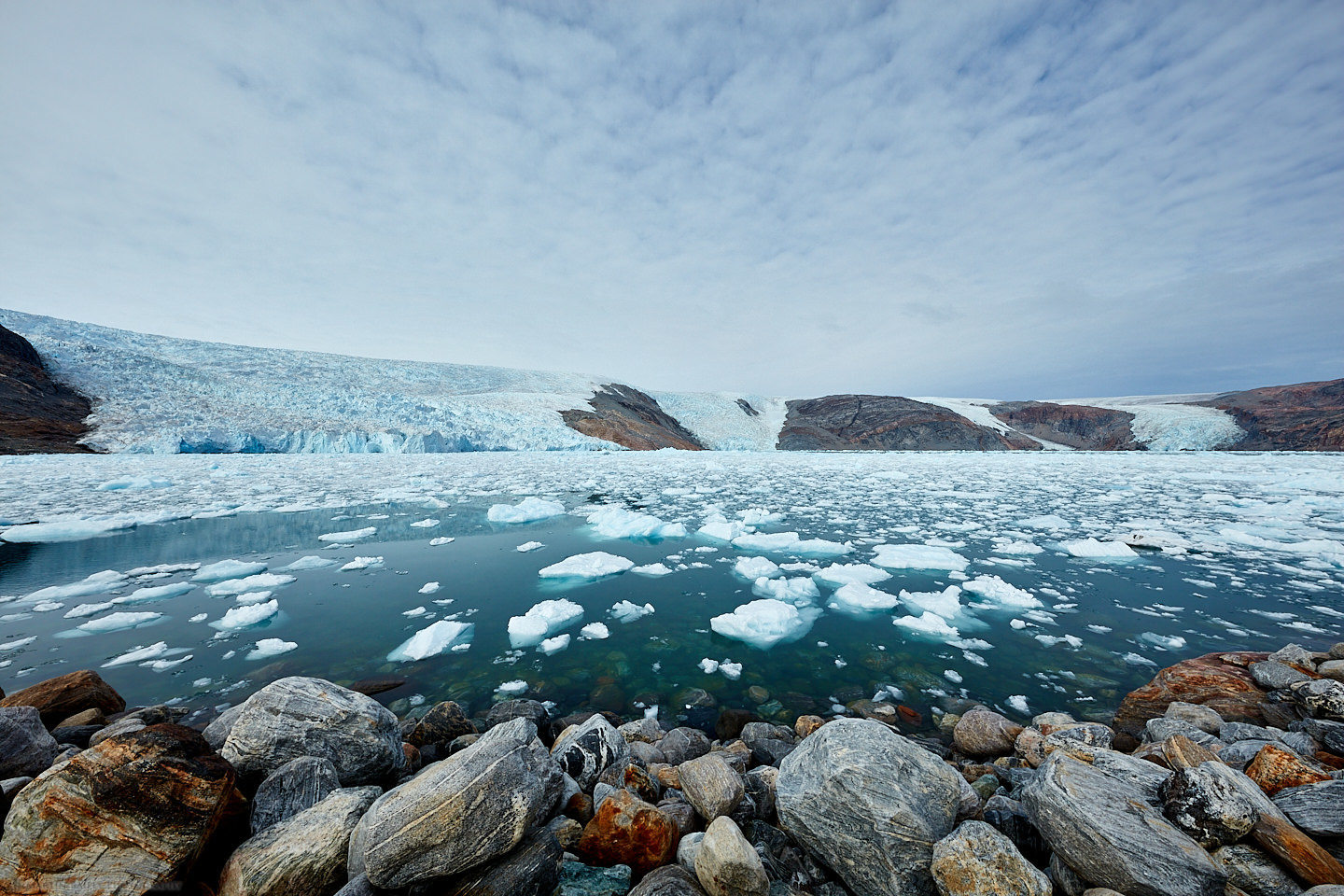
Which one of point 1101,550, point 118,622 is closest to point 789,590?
point 1101,550

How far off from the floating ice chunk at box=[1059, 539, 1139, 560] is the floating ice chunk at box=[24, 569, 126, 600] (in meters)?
15.6

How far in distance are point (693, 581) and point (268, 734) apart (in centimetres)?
542

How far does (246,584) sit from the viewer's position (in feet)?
22.4

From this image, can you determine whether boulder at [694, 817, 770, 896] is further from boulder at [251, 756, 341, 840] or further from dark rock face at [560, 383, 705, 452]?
dark rock face at [560, 383, 705, 452]

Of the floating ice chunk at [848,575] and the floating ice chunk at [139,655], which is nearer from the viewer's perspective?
the floating ice chunk at [139,655]

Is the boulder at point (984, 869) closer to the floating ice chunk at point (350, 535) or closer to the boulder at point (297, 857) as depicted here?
the boulder at point (297, 857)

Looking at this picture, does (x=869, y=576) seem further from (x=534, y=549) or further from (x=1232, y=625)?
(x=534, y=549)

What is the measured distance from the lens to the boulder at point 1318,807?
2037 mm

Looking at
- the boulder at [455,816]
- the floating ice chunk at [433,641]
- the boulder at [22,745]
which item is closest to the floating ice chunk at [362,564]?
the floating ice chunk at [433,641]

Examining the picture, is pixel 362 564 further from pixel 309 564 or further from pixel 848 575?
pixel 848 575

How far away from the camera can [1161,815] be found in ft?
6.86

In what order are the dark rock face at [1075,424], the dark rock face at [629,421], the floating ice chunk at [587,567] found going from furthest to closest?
1. the dark rock face at [1075,424]
2. the dark rock face at [629,421]
3. the floating ice chunk at [587,567]

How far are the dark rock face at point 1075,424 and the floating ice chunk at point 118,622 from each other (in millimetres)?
93008

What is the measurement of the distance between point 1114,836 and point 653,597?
522 cm
